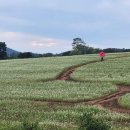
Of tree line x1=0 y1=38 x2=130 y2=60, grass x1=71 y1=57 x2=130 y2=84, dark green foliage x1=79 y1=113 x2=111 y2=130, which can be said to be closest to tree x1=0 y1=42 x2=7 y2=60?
tree line x1=0 y1=38 x2=130 y2=60

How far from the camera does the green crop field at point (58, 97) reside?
29.1 meters

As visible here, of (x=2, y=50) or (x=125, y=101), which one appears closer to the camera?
(x=125, y=101)

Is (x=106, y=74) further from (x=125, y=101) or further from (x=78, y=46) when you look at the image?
(x=78, y=46)

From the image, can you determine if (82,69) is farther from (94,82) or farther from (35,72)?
(94,82)

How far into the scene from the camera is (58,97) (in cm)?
4094

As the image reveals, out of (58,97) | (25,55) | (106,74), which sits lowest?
(58,97)

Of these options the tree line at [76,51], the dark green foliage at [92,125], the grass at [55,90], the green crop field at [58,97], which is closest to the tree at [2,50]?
the tree line at [76,51]

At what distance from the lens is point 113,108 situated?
37.1 metres

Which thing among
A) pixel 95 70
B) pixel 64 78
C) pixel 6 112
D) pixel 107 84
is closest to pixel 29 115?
pixel 6 112

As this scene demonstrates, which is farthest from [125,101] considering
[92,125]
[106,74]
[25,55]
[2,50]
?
[25,55]

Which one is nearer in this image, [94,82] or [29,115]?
[29,115]

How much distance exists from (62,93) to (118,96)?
507cm

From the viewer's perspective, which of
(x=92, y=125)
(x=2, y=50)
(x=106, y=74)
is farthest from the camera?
(x=2, y=50)

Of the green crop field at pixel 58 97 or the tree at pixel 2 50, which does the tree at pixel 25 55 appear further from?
the green crop field at pixel 58 97
